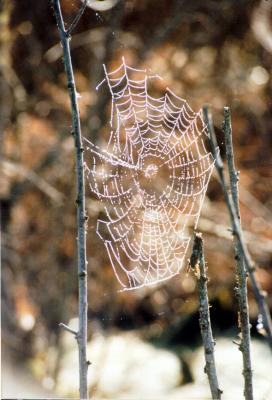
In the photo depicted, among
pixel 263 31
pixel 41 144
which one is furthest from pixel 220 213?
pixel 41 144

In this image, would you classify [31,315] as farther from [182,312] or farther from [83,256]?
[83,256]

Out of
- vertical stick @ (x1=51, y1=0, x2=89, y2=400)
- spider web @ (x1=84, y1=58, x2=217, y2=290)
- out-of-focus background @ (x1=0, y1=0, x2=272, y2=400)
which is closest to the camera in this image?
vertical stick @ (x1=51, y1=0, x2=89, y2=400)

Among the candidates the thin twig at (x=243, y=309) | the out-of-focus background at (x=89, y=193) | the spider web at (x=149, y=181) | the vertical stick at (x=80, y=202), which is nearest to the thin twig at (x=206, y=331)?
the thin twig at (x=243, y=309)

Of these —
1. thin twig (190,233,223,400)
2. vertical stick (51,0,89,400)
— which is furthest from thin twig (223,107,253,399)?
vertical stick (51,0,89,400)

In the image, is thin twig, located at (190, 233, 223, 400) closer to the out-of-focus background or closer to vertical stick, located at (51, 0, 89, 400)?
vertical stick, located at (51, 0, 89, 400)

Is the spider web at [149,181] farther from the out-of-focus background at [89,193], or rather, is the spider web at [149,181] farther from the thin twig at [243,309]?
the thin twig at [243,309]

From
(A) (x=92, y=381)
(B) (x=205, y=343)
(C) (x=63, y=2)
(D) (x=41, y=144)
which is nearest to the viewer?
(B) (x=205, y=343)

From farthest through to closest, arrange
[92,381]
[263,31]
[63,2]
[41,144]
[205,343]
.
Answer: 1. [41,144]
2. [92,381]
3. [263,31]
4. [63,2]
5. [205,343]

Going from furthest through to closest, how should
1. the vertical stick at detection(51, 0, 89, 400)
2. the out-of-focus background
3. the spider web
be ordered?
the out-of-focus background → the spider web → the vertical stick at detection(51, 0, 89, 400)
